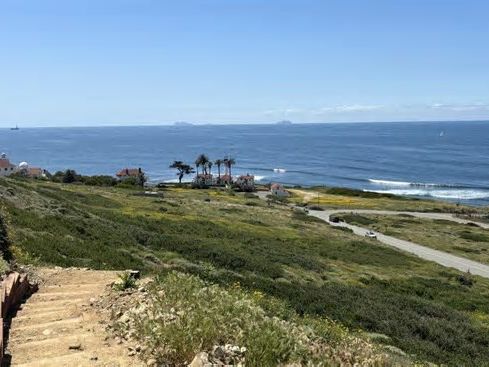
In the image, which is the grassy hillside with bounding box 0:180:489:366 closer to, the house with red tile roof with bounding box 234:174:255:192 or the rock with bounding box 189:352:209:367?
the rock with bounding box 189:352:209:367

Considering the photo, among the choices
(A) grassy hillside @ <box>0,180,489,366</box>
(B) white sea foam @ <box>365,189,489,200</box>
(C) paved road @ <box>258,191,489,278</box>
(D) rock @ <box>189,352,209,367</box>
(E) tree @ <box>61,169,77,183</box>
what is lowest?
(B) white sea foam @ <box>365,189,489,200</box>

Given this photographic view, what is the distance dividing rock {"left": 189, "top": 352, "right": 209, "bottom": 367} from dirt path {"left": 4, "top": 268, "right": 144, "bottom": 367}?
3.52 feet

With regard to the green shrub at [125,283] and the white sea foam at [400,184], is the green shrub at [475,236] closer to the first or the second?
the green shrub at [125,283]

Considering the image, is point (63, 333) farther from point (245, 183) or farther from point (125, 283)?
point (245, 183)

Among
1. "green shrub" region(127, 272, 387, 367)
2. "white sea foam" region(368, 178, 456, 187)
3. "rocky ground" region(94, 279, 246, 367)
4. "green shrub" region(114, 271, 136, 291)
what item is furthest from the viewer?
"white sea foam" region(368, 178, 456, 187)

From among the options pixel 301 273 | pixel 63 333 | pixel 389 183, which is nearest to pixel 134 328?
pixel 63 333

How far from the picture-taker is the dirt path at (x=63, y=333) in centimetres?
657

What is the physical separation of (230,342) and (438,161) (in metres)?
207

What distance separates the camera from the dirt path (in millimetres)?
6566

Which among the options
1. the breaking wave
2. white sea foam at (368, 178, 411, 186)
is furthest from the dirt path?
white sea foam at (368, 178, 411, 186)

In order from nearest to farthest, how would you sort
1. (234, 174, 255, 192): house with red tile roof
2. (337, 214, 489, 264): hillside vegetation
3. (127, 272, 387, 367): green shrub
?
(127, 272, 387, 367): green shrub → (337, 214, 489, 264): hillside vegetation → (234, 174, 255, 192): house with red tile roof

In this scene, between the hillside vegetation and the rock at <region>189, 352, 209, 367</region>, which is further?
the hillside vegetation

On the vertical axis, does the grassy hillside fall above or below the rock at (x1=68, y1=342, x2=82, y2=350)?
below

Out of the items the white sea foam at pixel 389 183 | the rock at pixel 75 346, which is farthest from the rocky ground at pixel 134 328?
the white sea foam at pixel 389 183
